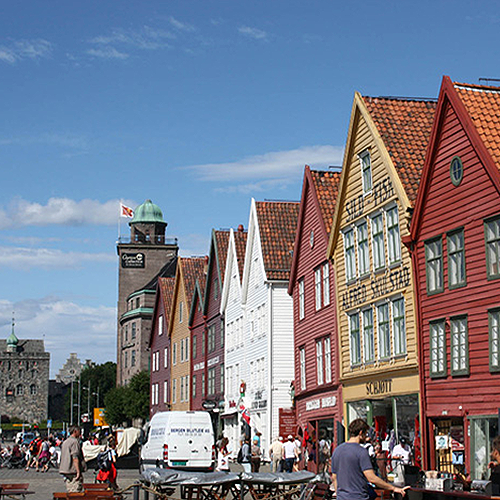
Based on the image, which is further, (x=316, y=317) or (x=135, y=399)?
(x=135, y=399)

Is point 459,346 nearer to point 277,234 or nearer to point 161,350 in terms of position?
point 277,234

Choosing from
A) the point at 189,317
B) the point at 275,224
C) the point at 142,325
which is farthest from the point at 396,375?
the point at 142,325

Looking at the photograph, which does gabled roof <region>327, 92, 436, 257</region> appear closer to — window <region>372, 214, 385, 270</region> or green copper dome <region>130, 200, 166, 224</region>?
window <region>372, 214, 385, 270</region>

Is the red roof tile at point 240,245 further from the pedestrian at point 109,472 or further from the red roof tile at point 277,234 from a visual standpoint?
the pedestrian at point 109,472

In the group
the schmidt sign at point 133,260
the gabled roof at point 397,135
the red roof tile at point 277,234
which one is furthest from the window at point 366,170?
the schmidt sign at point 133,260

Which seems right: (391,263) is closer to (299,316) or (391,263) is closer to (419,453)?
(419,453)

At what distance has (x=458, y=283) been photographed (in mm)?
25609

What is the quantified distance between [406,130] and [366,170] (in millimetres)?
2036

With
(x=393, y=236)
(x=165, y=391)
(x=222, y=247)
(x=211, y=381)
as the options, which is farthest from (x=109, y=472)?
(x=165, y=391)

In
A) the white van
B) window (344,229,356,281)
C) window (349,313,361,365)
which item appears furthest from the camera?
window (344,229,356,281)

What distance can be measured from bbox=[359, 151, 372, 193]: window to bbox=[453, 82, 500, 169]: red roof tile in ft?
18.7

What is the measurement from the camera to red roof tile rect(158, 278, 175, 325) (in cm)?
7231

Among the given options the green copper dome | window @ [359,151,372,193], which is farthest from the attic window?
the green copper dome

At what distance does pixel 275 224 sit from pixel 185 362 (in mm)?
21832
